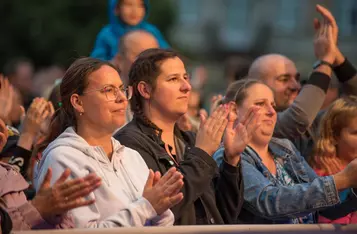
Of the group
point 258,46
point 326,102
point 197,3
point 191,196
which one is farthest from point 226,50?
point 191,196

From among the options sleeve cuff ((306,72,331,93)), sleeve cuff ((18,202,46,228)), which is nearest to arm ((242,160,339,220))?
sleeve cuff ((306,72,331,93))

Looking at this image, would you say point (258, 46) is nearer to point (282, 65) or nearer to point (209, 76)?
point (209, 76)

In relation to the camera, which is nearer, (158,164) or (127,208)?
(127,208)

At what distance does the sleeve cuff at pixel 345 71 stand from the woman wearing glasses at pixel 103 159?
2283 mm

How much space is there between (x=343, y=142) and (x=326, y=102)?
198 centimetres

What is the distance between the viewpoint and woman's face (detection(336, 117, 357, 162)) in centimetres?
768

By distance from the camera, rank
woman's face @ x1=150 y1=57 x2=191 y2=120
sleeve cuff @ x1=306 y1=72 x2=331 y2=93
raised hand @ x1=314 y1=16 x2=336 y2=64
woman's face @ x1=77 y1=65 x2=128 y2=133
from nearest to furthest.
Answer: woman's face @ x1=77 y1=65 x2=128 y2=133
woman's face @ x1=150 y1=57 x2=191 y2=120
sleeve cuff @ x1=306 y1=72 x2=331 y2=93
raised hand @ x1=314 y1=16 x2=336 y2=64

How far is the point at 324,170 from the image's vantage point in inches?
308

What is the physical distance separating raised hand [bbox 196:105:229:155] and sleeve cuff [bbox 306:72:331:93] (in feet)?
4.93

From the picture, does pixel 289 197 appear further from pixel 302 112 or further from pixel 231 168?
pixel 302 112

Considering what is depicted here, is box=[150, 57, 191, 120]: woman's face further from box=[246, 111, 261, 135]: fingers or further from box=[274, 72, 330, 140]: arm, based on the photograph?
box=[274, 72, 330, 140]: arm

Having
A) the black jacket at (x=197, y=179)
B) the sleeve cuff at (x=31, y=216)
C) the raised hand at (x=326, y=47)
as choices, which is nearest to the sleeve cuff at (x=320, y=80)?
the raised hand at (x=326, y=47)

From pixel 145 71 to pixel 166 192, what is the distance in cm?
136

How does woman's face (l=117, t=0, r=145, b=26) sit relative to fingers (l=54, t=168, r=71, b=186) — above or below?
below
